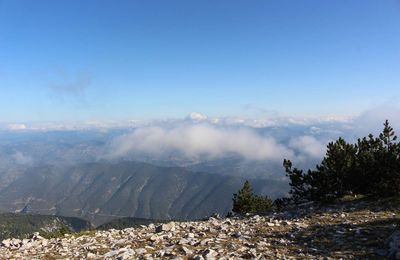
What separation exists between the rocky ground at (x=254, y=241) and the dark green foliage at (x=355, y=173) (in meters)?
4.15

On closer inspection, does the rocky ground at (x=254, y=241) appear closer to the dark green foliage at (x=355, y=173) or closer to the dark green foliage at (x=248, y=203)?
the dark green foliage at (x=355, y=173)

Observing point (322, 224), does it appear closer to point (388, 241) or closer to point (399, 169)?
point (388, 241)

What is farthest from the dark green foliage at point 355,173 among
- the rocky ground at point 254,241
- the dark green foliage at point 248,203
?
the dark green foliage at point 248,203

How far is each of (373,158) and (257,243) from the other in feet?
52.0

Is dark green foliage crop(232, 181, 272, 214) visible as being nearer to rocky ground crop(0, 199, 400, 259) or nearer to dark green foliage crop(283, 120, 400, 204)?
dark green foliage crop(283, 120, 400, 204)

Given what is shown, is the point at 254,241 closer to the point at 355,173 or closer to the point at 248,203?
the point at 355,173

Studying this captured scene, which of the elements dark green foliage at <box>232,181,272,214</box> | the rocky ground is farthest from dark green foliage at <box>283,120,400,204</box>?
dark green foliage at <box>232,181,272,214</box>

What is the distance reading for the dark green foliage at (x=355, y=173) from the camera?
25.3 m

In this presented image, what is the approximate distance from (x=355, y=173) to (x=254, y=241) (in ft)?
49.2

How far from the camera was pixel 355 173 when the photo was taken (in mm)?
27016

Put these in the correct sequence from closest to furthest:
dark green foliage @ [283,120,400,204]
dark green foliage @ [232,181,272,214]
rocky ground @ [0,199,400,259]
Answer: rocky ground @ [0,199,400,259], dark green foliage @ [283,120,400,204], dark green foliage @ [232,181,272,214]

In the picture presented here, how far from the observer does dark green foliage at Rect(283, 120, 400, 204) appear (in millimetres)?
25266

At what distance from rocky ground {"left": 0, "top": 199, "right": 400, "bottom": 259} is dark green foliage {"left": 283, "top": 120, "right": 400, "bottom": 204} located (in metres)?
4.15

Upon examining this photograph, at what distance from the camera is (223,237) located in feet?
54.4
